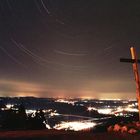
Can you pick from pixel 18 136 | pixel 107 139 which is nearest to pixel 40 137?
pixel 18 136

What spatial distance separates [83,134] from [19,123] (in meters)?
Result: 15.9

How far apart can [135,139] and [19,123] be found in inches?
689

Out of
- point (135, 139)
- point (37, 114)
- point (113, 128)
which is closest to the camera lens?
point (135, 139)

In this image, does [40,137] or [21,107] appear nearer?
[40,137]

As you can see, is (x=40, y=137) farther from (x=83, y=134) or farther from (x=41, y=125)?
(x=41, y=125)

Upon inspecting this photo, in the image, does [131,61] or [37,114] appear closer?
[131,61]

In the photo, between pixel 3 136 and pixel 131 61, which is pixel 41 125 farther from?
pixel 131 61

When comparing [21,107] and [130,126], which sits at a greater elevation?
[21,107]

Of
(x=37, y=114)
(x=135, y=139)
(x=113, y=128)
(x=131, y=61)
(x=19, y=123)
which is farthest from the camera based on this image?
(x=37, y=114)

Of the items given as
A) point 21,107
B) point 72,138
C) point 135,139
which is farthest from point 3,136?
point 21,107

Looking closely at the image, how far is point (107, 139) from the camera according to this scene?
1260 cm

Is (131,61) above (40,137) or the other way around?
above

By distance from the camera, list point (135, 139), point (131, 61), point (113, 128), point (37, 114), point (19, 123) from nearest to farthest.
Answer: point (135, 139) < point (131, 61) < point (113, 128) < point (19, 123) < point (37, 114)

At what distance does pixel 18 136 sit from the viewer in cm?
1332
